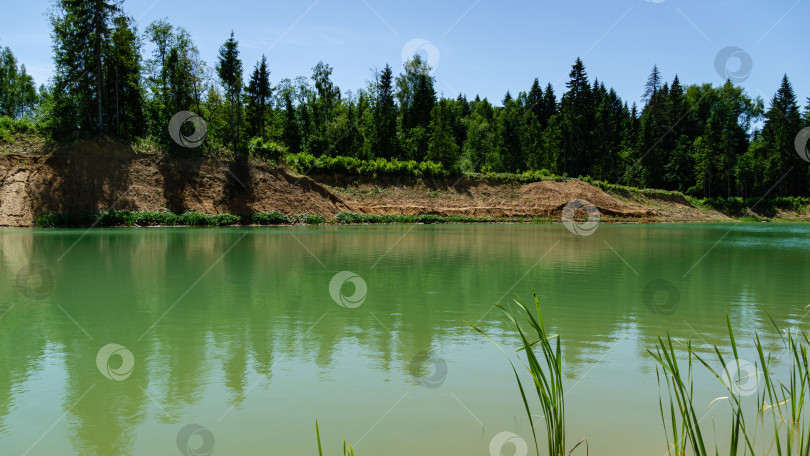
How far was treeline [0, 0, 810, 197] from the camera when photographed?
45.9 meters

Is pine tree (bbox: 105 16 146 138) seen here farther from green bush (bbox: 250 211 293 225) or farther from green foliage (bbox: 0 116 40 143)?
green bush (bbox: 250 211 293 225)

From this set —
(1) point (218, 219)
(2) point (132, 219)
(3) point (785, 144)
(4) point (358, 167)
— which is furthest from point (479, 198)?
(3) point (785, 144)

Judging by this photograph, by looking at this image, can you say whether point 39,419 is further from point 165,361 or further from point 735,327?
point 735,327

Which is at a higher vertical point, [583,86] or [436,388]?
[583,86]

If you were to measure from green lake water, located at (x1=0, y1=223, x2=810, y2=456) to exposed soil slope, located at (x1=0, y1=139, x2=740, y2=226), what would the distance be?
28.6 meters

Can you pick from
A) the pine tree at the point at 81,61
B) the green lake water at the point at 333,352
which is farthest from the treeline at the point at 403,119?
the green lake water at the point at 333,352

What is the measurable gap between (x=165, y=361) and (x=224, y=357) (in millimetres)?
654

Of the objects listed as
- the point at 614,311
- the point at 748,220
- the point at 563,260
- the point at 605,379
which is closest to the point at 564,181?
the point at 748,220

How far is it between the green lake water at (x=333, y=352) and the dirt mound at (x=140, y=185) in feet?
92.7

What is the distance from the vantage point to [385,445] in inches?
A: 158

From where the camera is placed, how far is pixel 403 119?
7275 centimetres

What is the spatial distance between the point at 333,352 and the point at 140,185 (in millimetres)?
41454

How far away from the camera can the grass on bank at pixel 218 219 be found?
38000mm

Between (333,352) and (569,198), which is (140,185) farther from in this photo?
(569,198)
